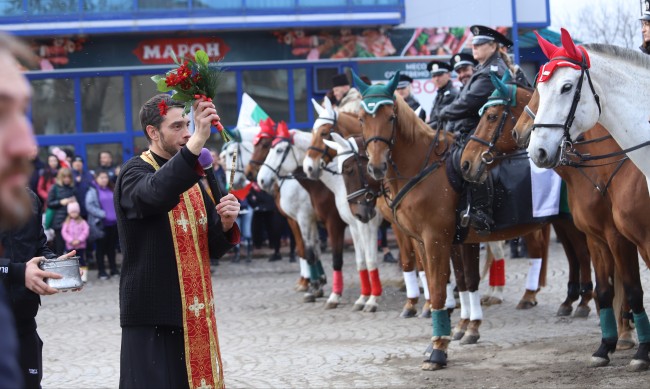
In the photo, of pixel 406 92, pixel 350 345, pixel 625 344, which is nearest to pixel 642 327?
pixel 625 344

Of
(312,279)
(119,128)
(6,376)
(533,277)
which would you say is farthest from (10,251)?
A: (119,128)

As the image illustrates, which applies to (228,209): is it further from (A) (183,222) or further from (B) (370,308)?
(B) (370,308)

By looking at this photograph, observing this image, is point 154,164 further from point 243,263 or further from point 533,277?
point 243,263

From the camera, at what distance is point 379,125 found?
971 cm

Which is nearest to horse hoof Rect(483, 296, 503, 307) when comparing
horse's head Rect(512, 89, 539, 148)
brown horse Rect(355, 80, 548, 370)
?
brown horse Rect(355, 80, 548, 370)

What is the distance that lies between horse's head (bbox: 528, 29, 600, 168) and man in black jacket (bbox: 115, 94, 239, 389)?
2872mm

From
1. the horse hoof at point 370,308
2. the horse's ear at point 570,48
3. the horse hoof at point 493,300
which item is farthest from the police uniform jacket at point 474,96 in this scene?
the horse hoof at point 370,308

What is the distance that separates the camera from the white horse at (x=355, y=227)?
1330 cm

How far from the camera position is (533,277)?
12.3 m

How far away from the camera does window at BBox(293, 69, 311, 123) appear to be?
25.6 m

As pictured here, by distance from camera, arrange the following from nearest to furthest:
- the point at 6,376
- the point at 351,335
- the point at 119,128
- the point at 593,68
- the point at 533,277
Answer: the point at 6,376, the point at 593,68, the point at 351,335, the point at 533,277, the point at 119,128

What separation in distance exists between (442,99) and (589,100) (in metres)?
5.23

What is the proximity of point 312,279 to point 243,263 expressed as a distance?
6.27 m

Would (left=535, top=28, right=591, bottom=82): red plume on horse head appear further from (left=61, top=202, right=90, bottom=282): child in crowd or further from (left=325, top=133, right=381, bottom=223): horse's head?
(left=61, top=202, right=90, bottom=282): child in crowd
